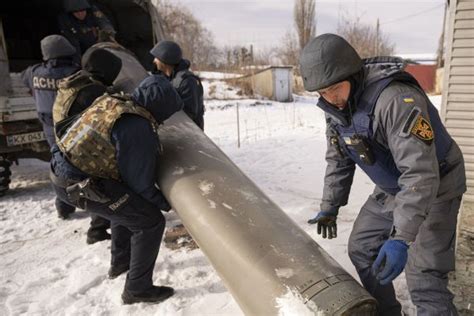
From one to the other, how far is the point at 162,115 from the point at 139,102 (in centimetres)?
16

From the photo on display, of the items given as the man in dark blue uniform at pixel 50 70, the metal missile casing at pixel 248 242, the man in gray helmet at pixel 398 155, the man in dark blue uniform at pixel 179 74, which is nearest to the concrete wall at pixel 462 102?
the man in gray helmet at pixel 398 155

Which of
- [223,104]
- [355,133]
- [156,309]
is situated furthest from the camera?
[223,104]

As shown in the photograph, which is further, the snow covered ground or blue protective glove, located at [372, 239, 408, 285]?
the snow covered ground

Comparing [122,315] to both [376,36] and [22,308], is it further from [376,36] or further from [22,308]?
[376,36]

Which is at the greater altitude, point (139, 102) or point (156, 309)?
point (139, 102)

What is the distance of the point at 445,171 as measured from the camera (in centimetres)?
187

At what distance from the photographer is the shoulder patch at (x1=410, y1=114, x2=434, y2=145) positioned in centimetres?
160

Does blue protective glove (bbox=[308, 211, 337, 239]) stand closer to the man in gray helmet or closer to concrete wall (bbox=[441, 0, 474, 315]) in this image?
the man in gray helmet

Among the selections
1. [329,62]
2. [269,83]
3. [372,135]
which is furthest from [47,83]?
[269,83]

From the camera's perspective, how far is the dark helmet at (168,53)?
3.60 metres

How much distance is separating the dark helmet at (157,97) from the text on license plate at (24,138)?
2546 millimetres

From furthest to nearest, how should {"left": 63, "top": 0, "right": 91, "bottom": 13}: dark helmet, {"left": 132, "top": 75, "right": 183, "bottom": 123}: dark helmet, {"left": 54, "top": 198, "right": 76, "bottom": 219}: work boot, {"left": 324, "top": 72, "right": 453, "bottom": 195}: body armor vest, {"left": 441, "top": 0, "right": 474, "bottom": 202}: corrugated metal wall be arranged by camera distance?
{"left": 63, "top": 0, "right": 91, "bottom": 13}: dark helmet, {"left": 54, "top": 198, "right": 76, "bottom": 219}: work boot, {"left": 441, "top": 0, "right": 474, "bottom": 202}: corrugated metal wall, {"left": 132, "top": 75, "right": 183, "bottom": 123}: dark helmet, {"left": 324, "top": 72, "right": 453, "bottom": 195}: body armor vest

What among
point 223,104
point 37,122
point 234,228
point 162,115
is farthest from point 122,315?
point 223,104

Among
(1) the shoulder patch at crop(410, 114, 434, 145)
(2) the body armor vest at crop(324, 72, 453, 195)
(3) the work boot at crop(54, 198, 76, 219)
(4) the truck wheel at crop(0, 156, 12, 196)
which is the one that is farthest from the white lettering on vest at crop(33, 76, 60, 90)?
(1) the shoulder patch at crop(410, 114, 434, 145)
